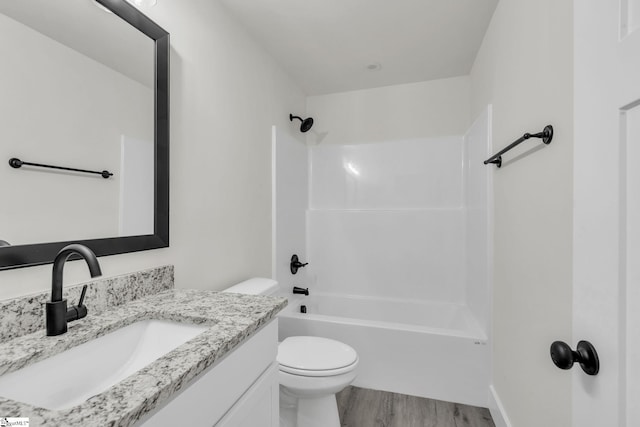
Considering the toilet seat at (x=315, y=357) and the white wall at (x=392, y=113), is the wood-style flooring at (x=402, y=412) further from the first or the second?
the white wall at (x=392, y=113)

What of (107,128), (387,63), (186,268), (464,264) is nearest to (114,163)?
(107,128)

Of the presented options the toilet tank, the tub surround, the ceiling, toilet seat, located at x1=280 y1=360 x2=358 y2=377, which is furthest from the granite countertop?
the ceiling

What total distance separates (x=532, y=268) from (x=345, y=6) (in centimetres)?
169

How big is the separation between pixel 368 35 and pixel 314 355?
6.74 feet

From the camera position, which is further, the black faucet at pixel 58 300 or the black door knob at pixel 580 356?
the black faucet at pixel 58 300

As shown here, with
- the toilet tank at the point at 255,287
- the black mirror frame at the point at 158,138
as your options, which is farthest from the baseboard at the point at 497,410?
the black mirror frame at the point at 158,138

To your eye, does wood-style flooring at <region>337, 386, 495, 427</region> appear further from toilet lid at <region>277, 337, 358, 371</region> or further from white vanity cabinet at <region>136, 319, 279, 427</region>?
white vanity cabinet at <region>136, 319, 279, 427</region>

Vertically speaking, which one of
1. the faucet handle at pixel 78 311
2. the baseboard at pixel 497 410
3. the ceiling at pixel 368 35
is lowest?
the baseboard at pixel 497 410

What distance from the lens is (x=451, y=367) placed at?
192 centimetres

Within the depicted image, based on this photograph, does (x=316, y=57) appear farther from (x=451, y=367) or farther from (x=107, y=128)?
(x=451, y=367)

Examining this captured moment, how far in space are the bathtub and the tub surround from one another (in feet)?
3.90

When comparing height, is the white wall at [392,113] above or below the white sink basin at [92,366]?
above

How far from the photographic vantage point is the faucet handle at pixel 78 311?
0.85m

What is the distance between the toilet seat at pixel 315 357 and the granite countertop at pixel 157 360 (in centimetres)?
59
